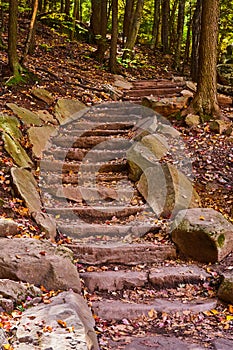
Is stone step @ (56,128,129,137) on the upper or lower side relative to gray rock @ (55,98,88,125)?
lower

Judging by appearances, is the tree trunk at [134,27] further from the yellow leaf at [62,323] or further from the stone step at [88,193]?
the yellow leaf at [62,323]

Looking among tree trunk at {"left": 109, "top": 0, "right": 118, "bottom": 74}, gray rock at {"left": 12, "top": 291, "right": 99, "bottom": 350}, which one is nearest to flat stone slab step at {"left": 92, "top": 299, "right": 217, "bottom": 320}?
gray rock at {"left": 12, "top": 291, "right": 99, "bottom": 350}

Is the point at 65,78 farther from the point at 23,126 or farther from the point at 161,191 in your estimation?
the point at 161,191

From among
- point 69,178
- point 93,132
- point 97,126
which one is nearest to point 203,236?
point 69,178

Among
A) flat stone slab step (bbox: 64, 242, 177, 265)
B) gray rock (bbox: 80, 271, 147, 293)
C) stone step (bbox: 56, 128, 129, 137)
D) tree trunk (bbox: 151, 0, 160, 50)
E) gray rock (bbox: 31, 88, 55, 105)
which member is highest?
tree trunk (bbox: 151, 0, 160, 50)

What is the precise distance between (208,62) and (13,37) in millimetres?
4913

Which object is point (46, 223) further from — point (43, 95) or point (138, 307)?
point (43, 95)

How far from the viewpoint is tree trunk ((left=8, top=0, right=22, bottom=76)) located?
9.88m

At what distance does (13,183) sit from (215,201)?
352 centimetres

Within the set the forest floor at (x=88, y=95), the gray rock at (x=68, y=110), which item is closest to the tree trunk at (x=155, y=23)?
the forest floor at (x=88, y=95)

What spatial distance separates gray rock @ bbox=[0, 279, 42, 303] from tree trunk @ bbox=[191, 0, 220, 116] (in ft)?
21.4

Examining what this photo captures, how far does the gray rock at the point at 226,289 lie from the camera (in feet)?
15.5

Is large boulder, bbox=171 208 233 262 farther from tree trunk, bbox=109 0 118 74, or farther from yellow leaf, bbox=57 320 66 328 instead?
tree trunk, bbox=109 0 118 74

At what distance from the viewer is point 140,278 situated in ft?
16.9
